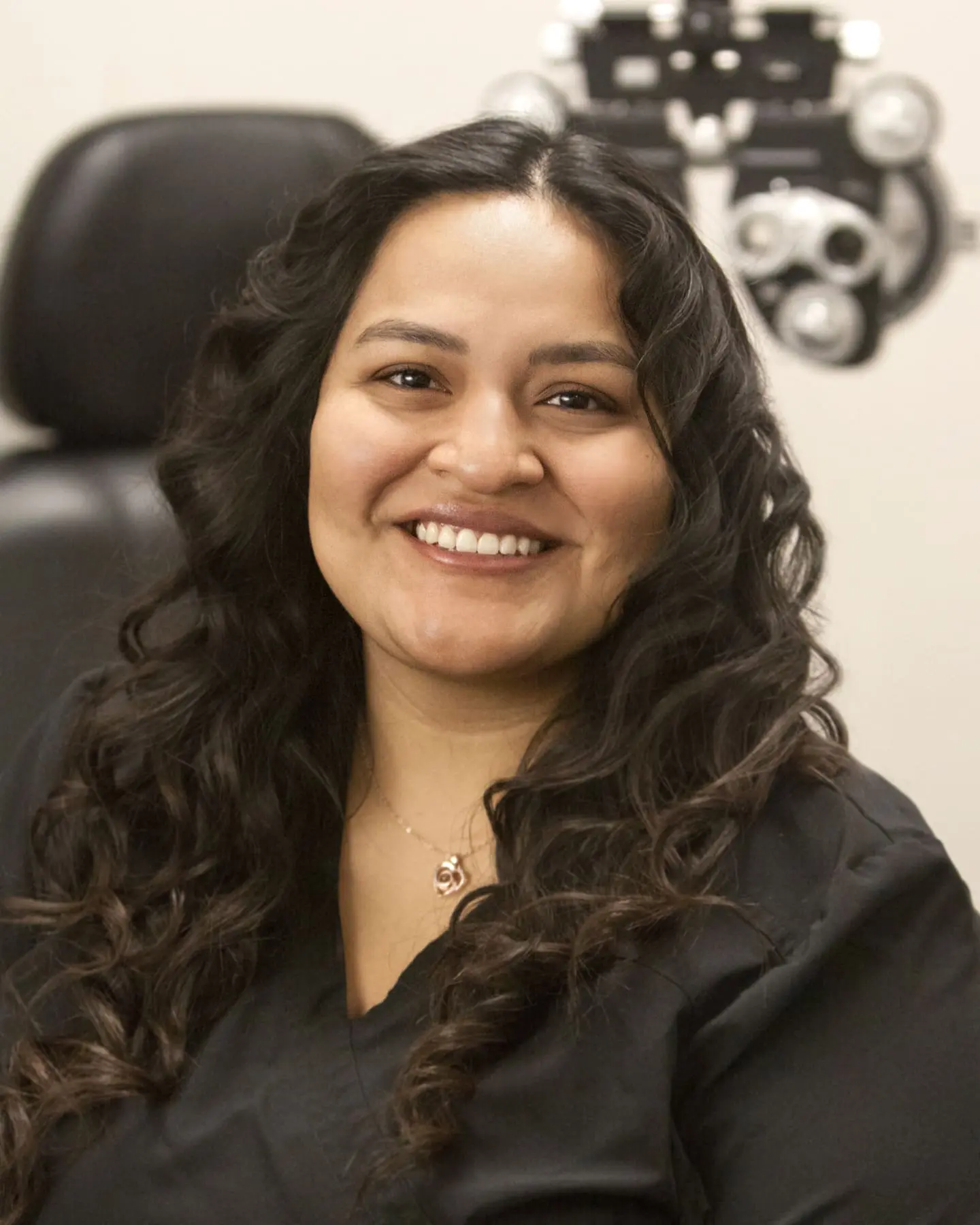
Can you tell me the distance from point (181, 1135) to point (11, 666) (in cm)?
55

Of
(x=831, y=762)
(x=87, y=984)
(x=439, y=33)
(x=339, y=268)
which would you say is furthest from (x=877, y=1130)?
(x=439, y=33)

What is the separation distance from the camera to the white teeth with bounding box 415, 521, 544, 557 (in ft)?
3.75

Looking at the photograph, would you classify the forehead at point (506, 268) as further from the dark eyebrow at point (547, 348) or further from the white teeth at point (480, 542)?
the white teeth at point (480, 542)

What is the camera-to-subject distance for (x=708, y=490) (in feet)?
3.87

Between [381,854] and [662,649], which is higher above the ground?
[662,649]

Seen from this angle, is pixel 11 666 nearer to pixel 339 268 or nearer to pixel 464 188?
pixel 339 268

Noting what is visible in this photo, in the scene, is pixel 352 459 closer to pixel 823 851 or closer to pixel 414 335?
pixel 414 335

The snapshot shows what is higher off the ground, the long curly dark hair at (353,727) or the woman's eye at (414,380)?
the woman's eye at (414,380)

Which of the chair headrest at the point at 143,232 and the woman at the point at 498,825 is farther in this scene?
the chair headrest at the point at 143,232

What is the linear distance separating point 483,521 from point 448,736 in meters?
0.21

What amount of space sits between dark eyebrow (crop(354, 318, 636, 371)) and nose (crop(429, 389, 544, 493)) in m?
0.03

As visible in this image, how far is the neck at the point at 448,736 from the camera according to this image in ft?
4.10

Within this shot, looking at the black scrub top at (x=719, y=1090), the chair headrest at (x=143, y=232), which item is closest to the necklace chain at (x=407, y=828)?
the black scrub top at (x=719, y=1090)

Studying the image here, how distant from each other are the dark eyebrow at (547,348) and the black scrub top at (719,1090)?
31 centimetres
